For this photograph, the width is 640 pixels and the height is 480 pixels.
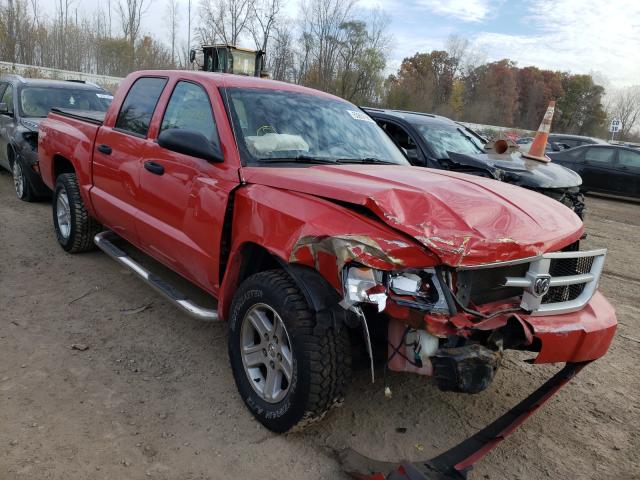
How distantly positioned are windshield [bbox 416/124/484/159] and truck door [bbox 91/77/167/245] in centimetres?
394

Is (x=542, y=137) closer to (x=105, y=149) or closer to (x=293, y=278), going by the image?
(x=105, y=149)

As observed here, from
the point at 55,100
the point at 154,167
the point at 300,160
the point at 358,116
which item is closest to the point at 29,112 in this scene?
the point at 55,100

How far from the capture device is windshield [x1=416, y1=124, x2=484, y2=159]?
6953 mm

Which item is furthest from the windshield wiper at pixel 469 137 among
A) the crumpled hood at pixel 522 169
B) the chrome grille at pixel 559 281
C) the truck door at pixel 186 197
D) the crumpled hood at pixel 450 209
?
the truck door at pixel 186 197

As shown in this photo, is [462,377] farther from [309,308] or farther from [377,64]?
[377,64]

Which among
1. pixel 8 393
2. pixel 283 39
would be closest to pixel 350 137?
pixel 8 393

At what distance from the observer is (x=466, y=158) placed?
670cm

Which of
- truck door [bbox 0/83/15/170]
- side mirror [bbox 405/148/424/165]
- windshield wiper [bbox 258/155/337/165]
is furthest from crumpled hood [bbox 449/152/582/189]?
truck door [bbox 0/83/15/170]

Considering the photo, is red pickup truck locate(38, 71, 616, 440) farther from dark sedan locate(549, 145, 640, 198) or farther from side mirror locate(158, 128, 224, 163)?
dark sedan locate(549, 145, 640, 198)

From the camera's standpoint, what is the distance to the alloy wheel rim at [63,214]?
5.27m

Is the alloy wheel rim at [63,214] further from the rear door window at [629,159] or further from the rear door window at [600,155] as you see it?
the rear door window at [629,159]

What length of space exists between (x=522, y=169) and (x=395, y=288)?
508 cm

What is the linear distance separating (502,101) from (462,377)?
242ft

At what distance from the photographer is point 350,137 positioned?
3748mm
